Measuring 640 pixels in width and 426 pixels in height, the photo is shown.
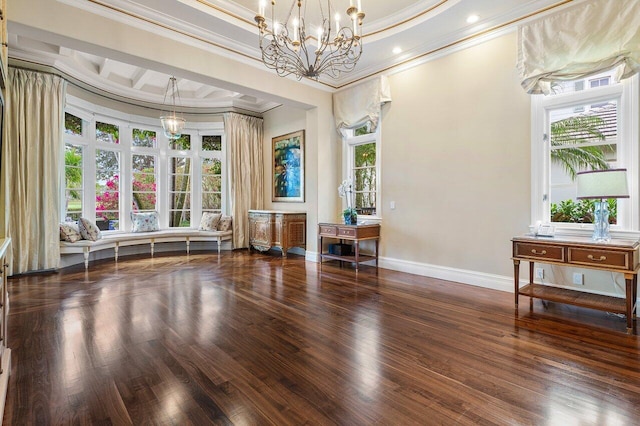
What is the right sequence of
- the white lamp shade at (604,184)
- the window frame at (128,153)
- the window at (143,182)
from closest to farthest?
the white lamp shade at (604,184), the window frame at (128,153), the window at (143,182)

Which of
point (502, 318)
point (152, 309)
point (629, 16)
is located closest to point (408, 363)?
point (502, 318)

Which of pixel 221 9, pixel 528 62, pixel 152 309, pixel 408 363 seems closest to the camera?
pixel 408 363

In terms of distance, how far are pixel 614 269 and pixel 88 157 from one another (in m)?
7.99

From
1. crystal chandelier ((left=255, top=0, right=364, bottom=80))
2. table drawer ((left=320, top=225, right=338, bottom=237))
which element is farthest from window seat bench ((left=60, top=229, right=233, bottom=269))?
crystal chandelier ((left=255, top=0, right=364, bottom=80))

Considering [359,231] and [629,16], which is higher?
[629,16]

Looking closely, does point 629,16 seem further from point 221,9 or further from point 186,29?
point 186,29

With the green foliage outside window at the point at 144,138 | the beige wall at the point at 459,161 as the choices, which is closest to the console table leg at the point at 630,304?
the beige wall at the point at 459,161

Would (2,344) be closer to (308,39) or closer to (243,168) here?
(308,39)

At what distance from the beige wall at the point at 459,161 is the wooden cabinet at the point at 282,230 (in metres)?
1.82

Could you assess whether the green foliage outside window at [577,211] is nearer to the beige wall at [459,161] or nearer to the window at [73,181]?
the beige wall at [459,161]

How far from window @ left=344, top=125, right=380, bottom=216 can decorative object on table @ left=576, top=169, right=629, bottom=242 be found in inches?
116

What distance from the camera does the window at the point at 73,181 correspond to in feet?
19.0

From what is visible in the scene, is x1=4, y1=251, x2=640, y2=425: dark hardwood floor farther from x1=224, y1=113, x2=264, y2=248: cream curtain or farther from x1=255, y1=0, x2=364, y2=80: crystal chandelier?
x1=224, y1=113, x2=264, y2=248: cream curtain

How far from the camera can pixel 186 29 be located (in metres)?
4.11
